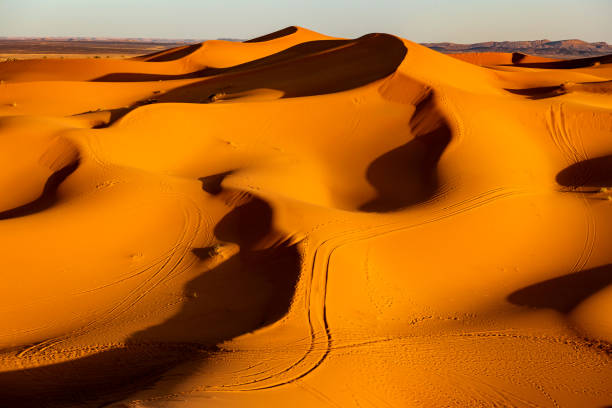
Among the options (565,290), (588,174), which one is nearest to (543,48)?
(588,174)

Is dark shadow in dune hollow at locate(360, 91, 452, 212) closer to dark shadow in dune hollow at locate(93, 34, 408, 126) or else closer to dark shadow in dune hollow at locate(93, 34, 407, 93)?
dark shadow in dune hollow at locate(93, 34, 408, 126)

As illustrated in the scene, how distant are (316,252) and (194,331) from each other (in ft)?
7.92

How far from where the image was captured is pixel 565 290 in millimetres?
8492

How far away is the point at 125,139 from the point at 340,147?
17.6 ft

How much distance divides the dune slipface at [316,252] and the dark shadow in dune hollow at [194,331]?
3 cm

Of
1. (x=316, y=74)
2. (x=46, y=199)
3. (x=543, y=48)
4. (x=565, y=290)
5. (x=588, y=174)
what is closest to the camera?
(x=565, y=290)

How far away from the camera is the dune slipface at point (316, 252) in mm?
6055

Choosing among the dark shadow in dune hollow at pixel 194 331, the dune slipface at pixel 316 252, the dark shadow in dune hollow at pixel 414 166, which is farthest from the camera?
the dark shadow in dune hollow at pixel 414 166

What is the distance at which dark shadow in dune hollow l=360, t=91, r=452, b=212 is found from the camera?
11406 millimetres

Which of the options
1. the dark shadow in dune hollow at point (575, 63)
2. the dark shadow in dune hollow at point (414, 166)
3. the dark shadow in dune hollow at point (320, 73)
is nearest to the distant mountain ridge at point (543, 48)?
the dark shadow in dune hollow at point (575, 63)

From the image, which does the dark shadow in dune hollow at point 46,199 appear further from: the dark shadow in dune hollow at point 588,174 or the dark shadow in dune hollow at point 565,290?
the dark shadow in dune hollow at point 588,174

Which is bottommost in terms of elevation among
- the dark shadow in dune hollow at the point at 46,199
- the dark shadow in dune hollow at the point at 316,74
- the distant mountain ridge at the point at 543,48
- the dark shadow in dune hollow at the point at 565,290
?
the dark shadow in dune hollow at the point at 565,290

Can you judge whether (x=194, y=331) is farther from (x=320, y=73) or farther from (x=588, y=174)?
(x=320, y=73)

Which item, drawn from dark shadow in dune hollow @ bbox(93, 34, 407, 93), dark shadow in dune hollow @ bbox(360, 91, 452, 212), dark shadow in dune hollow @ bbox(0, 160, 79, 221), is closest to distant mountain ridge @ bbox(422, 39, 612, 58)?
dark shadow in dune hollow @ bbox(93, 34, 407, 93)
